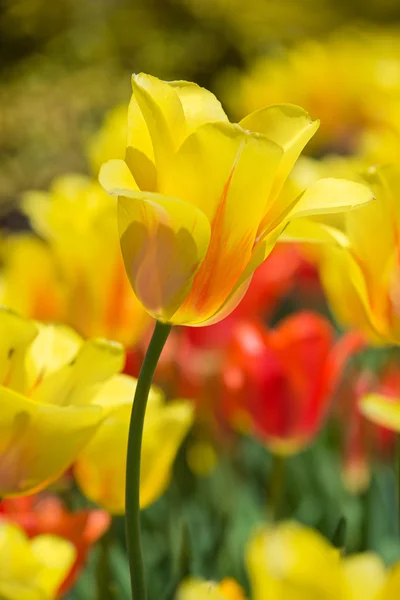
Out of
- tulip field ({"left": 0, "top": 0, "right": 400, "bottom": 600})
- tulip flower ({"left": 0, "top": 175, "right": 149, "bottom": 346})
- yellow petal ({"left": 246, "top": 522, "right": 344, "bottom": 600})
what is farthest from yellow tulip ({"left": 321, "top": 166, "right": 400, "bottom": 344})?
tulip flower ({"left": 0, "top": 175, "right": 149, "bottom": 346})

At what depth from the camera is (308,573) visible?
0.32 meters

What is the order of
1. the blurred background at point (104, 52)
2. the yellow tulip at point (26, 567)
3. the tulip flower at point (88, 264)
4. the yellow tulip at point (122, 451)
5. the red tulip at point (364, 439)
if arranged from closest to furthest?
1. the yellow tulip at point (26, 567)
2. the yellow tulip at point (122, 451)
3. the tulip flower at point (88, 264)
4. the red tulip at point (364, 439)
5. the blurred background at point (104, 52)

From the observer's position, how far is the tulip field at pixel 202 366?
0.41 meters

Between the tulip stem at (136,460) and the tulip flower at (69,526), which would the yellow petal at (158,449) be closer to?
the tulip flower at (69,526)

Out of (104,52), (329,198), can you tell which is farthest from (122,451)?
(104,52)

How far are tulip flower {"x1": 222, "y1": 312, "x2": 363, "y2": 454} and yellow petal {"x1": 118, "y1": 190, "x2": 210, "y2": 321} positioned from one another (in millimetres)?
387

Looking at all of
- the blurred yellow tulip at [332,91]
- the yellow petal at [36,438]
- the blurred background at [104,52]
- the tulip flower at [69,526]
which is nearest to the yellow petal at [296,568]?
the yellow petal at [36,438]

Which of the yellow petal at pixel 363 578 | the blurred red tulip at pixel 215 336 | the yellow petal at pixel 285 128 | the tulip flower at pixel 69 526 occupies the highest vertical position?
the yellow petal at pixel 285 128

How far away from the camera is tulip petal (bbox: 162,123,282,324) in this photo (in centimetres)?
41

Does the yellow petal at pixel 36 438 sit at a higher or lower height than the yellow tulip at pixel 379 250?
lower

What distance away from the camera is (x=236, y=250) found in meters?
0.43

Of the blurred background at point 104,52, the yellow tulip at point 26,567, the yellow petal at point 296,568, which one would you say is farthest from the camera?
the blurred background at point 104,52

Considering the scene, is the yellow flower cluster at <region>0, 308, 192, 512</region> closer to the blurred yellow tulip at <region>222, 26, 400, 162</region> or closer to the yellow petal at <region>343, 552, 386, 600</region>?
the yellow petal at <region>343, 552, 386, 600</region>

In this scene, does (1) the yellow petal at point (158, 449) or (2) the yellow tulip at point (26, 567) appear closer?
(2) the yellow tulip at point (26, 567)
